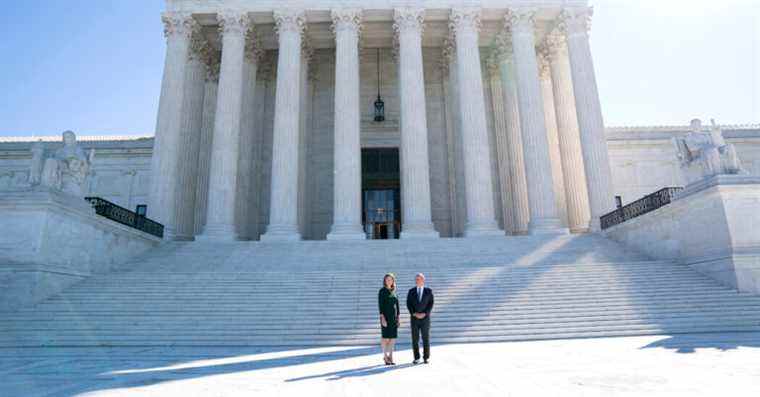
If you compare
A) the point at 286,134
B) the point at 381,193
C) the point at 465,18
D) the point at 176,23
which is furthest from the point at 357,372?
the point at 176,23

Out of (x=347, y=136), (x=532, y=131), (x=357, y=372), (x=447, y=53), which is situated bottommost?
(x=357, y=372)

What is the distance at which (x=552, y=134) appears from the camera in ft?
96.5

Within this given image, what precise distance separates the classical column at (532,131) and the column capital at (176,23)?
18848 millimetres

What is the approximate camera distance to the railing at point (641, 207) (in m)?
18.1

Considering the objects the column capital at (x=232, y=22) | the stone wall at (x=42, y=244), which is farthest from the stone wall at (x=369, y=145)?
the stone wall at (x=42, y=244)

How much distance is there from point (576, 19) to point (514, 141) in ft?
26.1

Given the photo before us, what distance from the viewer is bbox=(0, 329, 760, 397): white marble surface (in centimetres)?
591

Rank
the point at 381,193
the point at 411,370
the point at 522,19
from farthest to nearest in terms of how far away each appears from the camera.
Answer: the point at 381,193, the point at 522,19, the point at 411,370

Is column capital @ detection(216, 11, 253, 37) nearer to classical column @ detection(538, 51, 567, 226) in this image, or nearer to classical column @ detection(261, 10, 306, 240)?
classical column @ detection(261, 10, 306, 240)

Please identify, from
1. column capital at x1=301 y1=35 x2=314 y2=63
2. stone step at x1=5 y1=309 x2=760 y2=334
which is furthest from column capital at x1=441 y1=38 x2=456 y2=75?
stone step at x1=5 y1=309 x2=760 y2=334

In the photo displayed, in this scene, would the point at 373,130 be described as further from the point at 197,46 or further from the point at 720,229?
the point at 720,229

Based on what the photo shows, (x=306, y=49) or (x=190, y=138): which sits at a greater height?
(x=306, y=49)

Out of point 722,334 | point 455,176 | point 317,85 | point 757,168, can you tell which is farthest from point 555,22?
point 722,334

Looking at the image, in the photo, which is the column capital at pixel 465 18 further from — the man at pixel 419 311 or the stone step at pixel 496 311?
the man at pixel 419 311
